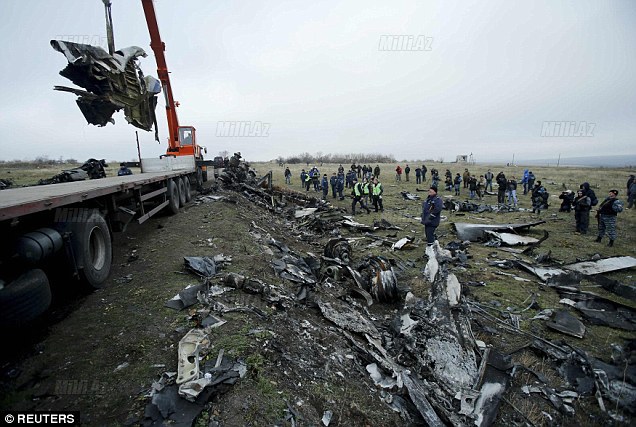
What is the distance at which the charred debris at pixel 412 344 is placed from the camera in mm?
2938

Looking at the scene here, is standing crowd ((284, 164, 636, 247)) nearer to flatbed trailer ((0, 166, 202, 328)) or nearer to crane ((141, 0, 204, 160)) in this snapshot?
flatbed trailer ((0, 166, 202, 328))

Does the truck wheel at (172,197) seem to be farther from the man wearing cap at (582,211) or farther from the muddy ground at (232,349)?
the man wearing cap at (582,211)

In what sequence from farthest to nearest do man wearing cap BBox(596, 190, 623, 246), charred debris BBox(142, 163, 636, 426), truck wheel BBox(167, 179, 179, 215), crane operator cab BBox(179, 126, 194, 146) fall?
crane operator cab BBox(179, 126, 194, 146)
man wearing cap BBox(596, 190, 623, 246)
truck wheel BBox(167, 179, 179, 215)
charred debris BBox(142, 163, 636, 426)

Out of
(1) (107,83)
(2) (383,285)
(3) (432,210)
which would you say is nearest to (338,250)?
(2) (383,285)

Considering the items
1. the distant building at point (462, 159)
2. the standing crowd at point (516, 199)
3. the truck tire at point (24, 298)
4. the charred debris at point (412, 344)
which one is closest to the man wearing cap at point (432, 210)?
the standing crowd at point (516, 199)

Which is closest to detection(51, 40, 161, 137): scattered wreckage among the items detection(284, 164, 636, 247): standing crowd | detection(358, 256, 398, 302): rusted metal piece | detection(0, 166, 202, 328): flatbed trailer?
detection(0, 166, 202, 328): flatbed trailer

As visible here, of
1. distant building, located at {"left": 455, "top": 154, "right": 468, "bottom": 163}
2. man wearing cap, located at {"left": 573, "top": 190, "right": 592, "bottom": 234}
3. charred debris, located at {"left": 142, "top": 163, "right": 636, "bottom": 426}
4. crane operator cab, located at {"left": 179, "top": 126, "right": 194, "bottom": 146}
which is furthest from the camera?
distant building, located at {"left": 455, "top": 154, "right": 468, "bottom": 163}

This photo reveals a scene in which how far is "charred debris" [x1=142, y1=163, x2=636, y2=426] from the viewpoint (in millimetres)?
2938

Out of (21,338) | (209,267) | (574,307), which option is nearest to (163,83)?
(209,267)

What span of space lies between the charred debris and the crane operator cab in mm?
8515

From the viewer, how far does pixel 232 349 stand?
9.82 feet

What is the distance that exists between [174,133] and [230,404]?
1234 cm

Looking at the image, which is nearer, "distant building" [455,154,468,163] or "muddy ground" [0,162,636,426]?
"muddy ground" [0,162,636,426]

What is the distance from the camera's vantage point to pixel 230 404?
2.39m
